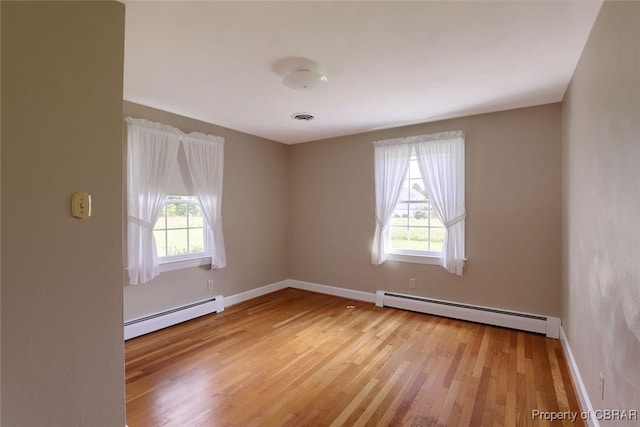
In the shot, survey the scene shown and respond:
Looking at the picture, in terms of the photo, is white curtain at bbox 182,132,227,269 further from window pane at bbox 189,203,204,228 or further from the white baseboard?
the white baseboard

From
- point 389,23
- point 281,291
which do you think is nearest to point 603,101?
point 389,23

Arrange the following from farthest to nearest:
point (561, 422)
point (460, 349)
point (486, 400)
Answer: point (460, 349) < point (486, 400) < point (561, 422)

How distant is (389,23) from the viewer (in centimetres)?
179

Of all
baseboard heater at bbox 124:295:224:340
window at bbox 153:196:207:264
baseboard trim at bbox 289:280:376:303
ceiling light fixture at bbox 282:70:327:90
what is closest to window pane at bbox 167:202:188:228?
window at bbox 153:196:207:264

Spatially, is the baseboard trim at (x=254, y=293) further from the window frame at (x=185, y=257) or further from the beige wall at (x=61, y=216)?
the beige wall at (x=61, y=216)

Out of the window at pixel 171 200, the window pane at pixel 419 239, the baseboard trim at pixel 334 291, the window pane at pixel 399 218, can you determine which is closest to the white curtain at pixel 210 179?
the window at pixel 171 200

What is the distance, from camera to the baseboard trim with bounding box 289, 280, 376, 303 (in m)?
4.43

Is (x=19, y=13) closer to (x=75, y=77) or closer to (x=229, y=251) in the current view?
(x=75, y=77)

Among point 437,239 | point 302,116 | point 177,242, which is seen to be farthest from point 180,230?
point 437,239

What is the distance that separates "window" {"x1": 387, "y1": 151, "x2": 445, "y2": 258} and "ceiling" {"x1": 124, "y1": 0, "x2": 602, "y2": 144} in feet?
3.41

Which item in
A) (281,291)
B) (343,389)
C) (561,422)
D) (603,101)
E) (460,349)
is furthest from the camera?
(281,291)

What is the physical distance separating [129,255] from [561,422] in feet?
12.4

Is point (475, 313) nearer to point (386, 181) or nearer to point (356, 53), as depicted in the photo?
point (386, 181)

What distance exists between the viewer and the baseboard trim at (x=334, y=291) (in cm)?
443
